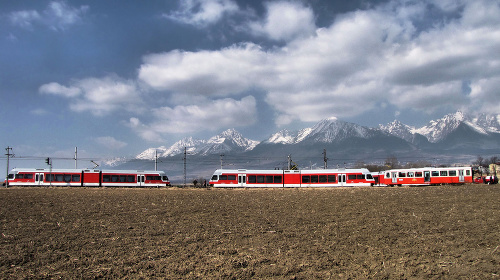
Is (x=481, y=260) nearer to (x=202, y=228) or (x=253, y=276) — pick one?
(x=253, y=276)

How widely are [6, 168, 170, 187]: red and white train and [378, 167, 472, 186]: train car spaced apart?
1738 inches

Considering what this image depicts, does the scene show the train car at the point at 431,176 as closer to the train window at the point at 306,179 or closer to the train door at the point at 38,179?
the train window at the point at 306,179

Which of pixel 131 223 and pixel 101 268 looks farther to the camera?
pixel 131 223

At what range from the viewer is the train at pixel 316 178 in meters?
61.0

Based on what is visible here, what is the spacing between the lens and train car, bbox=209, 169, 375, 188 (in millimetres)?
61062

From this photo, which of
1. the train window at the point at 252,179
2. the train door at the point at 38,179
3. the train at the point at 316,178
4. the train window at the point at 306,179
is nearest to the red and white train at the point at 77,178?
the train door at the point at 38,179

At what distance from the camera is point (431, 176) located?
62625 mm

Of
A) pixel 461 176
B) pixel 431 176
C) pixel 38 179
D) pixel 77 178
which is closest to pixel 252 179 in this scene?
pixel 77 178

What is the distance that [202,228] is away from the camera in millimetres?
17797

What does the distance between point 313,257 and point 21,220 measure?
16325 millimetres

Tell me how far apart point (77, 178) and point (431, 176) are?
5978 cm

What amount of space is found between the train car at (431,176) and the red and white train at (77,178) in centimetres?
4416

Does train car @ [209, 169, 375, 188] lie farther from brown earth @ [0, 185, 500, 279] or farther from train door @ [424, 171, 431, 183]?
brown earth @ [0, 185, 500, 279]

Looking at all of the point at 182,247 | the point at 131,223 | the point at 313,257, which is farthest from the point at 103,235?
the point at 313,257
